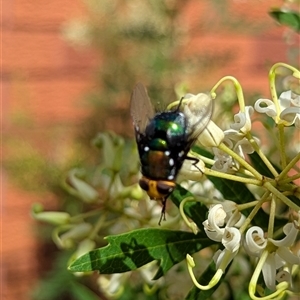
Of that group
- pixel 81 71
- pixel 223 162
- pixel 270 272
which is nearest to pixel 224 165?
pixel 223 162

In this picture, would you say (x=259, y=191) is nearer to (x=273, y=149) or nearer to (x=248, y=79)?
(x=273, y=149)

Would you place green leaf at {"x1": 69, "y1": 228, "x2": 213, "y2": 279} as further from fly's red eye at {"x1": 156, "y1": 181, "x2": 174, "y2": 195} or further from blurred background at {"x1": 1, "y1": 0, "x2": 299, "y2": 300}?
blurred background at {"x1": 1, "y1": 0, "x2": 299, "y2": 300}

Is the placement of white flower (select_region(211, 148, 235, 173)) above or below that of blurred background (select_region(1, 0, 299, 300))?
above

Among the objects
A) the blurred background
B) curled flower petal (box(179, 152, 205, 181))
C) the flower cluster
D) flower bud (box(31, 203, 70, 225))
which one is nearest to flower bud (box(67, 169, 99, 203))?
flower bud (box(31, 203, 70, 225))

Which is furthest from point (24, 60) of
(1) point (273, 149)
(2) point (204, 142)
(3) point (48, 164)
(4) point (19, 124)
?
(2) point (204, 142)

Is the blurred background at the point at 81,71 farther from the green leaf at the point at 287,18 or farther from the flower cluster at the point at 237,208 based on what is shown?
the flower cluster at the point at 237,208

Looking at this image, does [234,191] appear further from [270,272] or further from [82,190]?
[82,190]

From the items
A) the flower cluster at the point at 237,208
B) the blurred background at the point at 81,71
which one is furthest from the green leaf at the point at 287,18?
the blurred background at the point at 81,71
